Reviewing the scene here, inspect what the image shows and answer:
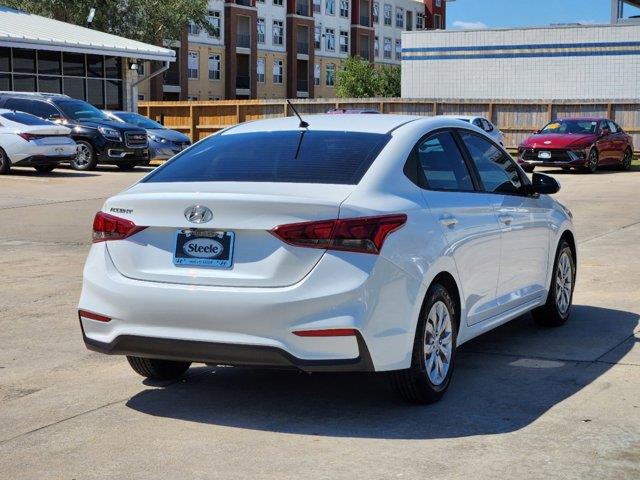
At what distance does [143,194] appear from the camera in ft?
18.7

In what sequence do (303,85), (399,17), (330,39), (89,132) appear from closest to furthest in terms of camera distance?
1. (89,132)
2. (303,85)
3. (330,39)
4. (399,17)

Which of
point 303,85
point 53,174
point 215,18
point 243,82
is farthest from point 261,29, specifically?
point 53,174

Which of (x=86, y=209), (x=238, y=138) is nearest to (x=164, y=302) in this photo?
(x=238, y=138)

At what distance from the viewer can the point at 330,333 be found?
17.3 ft

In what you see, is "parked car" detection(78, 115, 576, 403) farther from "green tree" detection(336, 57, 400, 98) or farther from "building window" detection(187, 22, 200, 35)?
"green tree" detection(336, 57, 400, 98)

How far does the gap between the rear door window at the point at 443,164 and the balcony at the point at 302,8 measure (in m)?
79.4

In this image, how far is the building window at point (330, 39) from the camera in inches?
3498

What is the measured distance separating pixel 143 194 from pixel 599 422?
2.60 metres

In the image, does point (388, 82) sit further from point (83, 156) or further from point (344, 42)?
point (83, 156)

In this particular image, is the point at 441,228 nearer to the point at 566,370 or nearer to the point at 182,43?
the point at 566,370

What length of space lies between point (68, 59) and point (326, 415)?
3476 cm

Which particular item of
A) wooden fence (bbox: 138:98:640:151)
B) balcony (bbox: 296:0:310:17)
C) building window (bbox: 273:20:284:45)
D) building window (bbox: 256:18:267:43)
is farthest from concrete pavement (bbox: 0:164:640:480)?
balcony (bbox: 296:0:310:17)

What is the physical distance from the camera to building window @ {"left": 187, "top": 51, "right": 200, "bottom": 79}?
244 ft

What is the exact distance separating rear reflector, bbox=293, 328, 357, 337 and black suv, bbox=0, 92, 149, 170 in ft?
74.5
